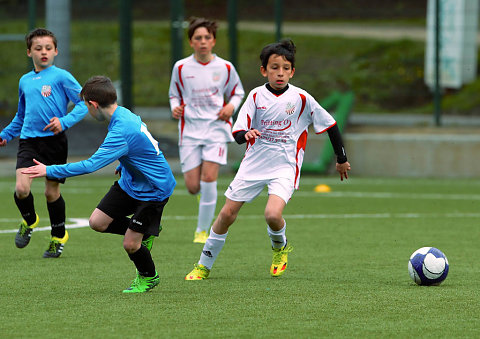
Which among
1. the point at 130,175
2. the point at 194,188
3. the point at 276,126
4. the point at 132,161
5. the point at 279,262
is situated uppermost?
the point at 276,126

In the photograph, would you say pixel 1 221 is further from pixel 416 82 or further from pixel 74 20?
pixel 74 20

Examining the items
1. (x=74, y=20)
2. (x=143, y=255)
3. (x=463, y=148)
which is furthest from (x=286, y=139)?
(x=74, y=20)

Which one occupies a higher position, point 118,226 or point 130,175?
point 130,175

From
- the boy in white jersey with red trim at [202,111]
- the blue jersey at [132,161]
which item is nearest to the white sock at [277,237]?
the blue jersey at [132,161]

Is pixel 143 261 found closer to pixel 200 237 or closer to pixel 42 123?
pixel 42 123

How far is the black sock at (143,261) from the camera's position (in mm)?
6148

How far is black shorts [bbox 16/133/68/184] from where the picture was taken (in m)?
7.84

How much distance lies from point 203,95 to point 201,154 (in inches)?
23.4

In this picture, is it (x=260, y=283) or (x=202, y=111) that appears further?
(x=202, y=111)

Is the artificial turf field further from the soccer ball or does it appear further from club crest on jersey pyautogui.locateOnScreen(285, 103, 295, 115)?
club crest on jersey pyautogui.locateOnScreen(285, 103, 295, 115)

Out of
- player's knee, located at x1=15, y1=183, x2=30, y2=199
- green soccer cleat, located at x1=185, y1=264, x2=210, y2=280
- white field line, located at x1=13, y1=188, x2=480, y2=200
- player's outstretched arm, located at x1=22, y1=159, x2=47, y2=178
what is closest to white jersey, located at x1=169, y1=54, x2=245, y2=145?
player's knee, located at x1=15, y1=183, x2=30, y2=199

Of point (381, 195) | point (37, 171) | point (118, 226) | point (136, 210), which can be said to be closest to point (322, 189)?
point (381, 195)

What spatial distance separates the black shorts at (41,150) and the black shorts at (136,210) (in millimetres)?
1674

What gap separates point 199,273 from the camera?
6.78 meters
